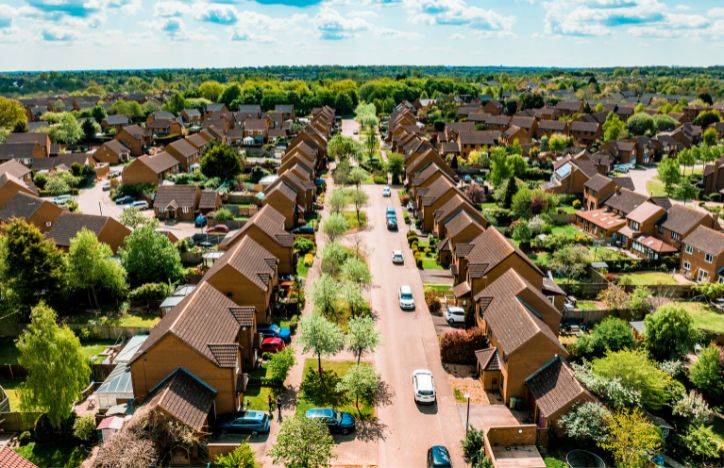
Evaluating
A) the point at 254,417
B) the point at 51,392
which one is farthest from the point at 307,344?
the point at 51,392

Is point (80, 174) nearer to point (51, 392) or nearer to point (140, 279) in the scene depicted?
point (140, 279)

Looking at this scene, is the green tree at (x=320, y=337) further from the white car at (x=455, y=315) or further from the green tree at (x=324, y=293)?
the white car at (x=455, y=315)

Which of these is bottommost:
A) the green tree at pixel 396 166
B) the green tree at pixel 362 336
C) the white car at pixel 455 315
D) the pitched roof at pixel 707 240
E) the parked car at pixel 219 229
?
the white car at pixel 455 315

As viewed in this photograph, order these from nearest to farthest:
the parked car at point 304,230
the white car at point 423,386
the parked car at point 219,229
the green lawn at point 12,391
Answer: the white car at point 423,386 → the green lawn at point 12,391 → the parked car at point 304,230 → the parked car at point 219,229

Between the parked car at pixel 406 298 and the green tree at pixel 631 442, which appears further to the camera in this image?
the parked car at pixel 406 298

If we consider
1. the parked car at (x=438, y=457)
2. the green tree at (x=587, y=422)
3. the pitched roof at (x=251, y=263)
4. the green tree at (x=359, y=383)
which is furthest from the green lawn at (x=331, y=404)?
the green tree at (x=587, y=422)

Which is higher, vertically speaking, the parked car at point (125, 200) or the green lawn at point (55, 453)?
the parked car at point (125, 200)

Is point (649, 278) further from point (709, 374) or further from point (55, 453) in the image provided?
point (55, 453)

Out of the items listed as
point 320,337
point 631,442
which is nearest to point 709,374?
point 631,442
